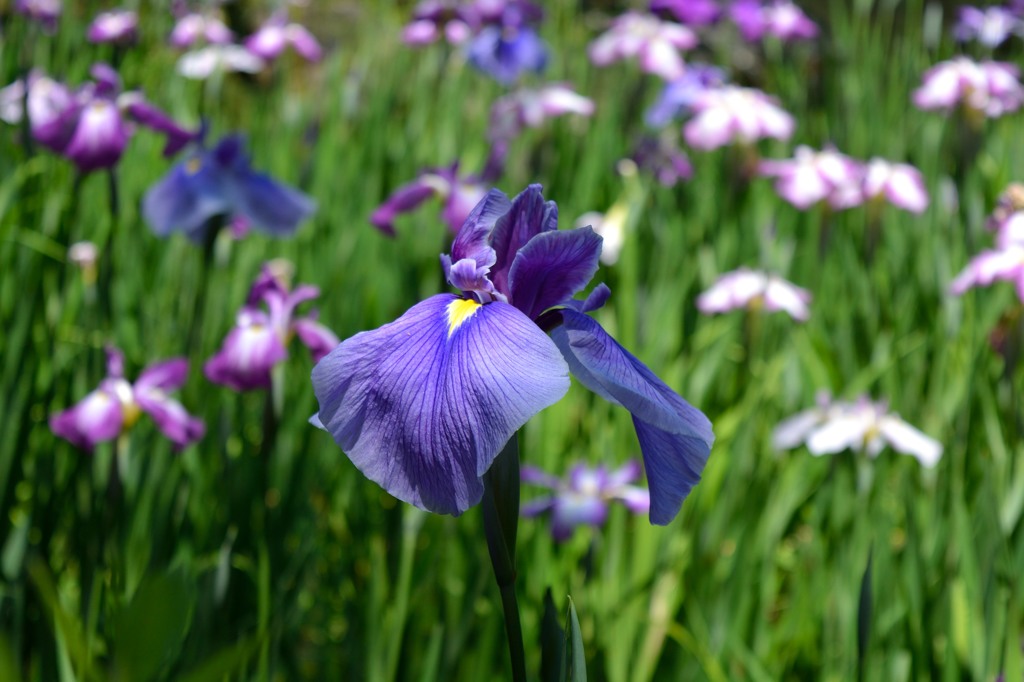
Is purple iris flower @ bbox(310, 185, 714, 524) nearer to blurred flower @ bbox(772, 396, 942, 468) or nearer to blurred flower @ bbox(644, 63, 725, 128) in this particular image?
blurred flower @ bbox(772, 396, 942, 468)

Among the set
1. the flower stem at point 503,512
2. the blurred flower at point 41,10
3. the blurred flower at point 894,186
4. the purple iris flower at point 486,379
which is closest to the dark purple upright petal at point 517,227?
the purple iris flower at point 486,379

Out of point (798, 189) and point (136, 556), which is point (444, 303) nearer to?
point (136, 556)

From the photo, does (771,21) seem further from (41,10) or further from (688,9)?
(41,10)

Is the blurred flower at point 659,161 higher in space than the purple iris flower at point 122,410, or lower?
lower

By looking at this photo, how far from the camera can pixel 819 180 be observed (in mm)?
2412

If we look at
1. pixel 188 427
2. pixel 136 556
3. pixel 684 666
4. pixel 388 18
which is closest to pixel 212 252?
pixel 188 427

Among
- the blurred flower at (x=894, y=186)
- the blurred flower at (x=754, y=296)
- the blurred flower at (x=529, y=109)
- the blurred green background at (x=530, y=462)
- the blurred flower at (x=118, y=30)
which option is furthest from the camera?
the blurred flower at (x=529, y=109)

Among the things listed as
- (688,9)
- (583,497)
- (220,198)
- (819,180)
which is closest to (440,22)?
(688,9)

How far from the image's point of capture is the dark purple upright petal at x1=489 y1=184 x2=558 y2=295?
0.73 m

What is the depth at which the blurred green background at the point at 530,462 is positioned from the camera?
127 centimetres

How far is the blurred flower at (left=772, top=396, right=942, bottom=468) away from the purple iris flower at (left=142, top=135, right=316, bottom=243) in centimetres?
98

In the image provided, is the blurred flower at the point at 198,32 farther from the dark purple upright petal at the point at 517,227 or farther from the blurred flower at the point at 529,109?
the dark purple upright petal at the point at 517,227

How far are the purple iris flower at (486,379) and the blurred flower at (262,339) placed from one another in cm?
73

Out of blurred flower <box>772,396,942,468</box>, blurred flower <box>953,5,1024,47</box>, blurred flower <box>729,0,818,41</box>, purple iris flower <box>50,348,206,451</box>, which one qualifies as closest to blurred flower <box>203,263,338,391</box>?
purple iris flower <box>50,348,206,451</box>
